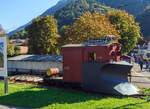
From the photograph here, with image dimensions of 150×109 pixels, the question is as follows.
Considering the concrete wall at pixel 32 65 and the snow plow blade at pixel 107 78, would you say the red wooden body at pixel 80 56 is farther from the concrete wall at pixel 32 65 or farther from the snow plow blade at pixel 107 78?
the concrete wall at pixel 32 65

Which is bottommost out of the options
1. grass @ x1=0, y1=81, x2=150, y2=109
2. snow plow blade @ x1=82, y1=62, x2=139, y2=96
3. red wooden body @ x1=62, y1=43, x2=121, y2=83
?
grass @ x1=0, y1=81, x2=150, y2=109

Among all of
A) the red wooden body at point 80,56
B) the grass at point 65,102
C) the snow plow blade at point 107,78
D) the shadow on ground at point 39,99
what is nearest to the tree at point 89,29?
the red wooden body at point 80,56

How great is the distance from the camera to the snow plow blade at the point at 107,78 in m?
12.1

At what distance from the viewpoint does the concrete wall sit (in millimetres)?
25013

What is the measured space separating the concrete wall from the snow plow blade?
11.4 m

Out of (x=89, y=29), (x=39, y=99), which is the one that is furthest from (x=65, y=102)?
(x=89, y=29)

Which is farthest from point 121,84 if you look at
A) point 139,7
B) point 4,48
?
point 139,7

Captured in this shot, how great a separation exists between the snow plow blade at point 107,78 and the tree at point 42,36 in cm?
2469

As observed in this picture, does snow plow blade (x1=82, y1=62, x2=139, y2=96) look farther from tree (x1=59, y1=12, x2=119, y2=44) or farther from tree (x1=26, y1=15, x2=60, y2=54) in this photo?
tree (x1=26, y1=15, x2=60, y2=54)

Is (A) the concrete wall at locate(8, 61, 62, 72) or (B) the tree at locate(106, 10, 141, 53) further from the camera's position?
(B) the tree at locate(106, 10, 141, 53)

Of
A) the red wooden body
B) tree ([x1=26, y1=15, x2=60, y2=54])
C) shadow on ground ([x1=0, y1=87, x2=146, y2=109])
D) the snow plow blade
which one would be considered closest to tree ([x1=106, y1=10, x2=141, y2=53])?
tree ([x1=26, y1=15, x2=60, y2=54])

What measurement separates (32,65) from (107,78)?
53.5ft

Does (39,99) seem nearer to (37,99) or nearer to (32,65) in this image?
(37,99)

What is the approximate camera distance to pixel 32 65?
26812 millimetres
